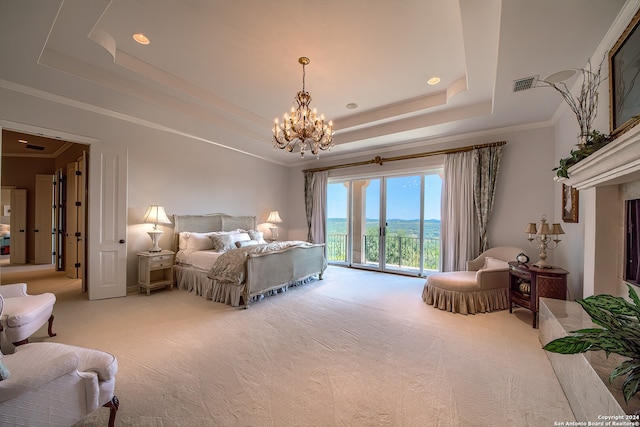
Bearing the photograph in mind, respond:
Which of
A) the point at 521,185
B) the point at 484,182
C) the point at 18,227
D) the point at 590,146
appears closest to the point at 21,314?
the point at 590,146

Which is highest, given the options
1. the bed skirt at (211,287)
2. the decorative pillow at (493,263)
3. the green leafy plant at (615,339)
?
the green leafy plant at (615,339)

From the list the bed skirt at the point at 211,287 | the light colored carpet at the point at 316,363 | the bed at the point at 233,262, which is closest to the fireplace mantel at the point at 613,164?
the light colored carpet at the point at 316,363

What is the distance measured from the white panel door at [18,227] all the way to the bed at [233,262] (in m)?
5.32

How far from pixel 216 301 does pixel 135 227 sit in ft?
6.73

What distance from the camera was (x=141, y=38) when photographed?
8.54ft

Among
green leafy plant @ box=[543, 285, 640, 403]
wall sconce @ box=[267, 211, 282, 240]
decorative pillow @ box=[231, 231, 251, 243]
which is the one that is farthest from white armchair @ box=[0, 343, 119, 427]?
wall sconce @ box=[267, 211, 282, 240]

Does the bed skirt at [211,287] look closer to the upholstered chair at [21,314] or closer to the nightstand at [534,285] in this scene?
the upholstered chair at [21,314]

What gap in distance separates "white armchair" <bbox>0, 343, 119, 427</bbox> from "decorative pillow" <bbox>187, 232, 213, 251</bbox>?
3181 mm

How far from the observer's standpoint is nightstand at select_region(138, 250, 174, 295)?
4.04m

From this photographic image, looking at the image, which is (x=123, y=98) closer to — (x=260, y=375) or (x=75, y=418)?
(x=75, y=418)

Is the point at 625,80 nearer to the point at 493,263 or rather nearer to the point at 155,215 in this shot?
the point at 493,263

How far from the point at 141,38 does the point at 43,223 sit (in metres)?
7.15

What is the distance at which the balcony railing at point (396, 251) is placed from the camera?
5336 millimetres

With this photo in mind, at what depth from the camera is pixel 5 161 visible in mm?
6496
